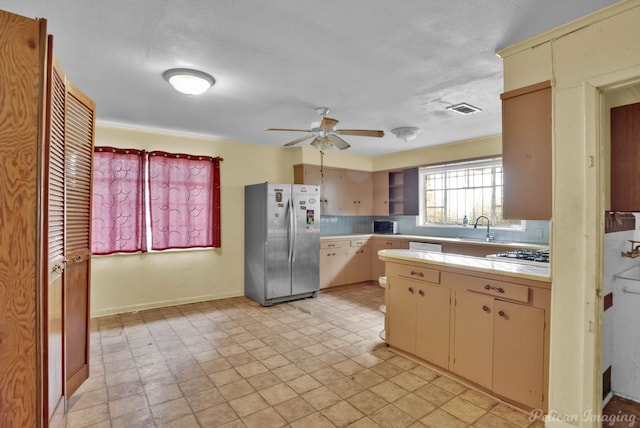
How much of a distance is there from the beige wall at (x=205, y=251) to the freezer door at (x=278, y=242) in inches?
29.6

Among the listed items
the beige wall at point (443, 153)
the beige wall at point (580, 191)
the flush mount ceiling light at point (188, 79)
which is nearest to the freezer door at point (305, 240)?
the beige wall at point (443, 153)

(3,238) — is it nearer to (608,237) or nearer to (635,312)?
(608,237)

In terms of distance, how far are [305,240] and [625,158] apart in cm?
361

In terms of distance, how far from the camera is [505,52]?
84.3 inches

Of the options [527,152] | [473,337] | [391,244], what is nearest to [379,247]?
[391,244]

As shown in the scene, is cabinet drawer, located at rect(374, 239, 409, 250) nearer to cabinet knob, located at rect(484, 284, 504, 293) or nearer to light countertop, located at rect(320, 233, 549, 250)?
light countertop, located at rect(320, 233, 549, 250)

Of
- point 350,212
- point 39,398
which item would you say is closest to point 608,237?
point 39,398

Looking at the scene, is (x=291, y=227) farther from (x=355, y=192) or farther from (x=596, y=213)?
(x=596, y=213)

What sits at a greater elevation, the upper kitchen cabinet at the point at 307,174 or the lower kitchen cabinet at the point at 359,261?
the upper kitchen cabinet at the point at 307,174

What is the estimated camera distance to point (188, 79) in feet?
8.28

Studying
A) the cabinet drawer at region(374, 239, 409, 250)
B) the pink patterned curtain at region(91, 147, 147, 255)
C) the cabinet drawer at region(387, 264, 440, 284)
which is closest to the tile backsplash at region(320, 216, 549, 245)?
the cabinet drawer at region(374, 239, 409, 250)

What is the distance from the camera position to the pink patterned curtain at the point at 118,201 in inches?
154

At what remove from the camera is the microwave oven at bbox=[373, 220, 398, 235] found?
6.02 m

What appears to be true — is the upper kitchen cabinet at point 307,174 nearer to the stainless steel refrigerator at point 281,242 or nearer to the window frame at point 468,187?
the stainless steel refrigerator at point 281,242
